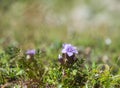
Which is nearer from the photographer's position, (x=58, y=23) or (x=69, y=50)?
(x=69, y=50)

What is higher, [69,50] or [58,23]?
[58,23]

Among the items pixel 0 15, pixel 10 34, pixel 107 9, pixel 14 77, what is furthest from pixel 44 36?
pixel 107 9

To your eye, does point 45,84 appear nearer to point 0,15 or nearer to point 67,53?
point 67,53

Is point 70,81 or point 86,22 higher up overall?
point 86,22

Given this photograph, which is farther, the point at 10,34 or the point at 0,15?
the point at 0,15

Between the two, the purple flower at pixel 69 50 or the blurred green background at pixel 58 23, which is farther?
the blurred green background at pixel 58 23

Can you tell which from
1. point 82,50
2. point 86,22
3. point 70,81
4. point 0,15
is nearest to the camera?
point 70,81

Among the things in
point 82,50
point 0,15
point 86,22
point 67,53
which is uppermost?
point 86,22

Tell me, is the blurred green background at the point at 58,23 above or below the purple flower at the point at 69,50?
above
